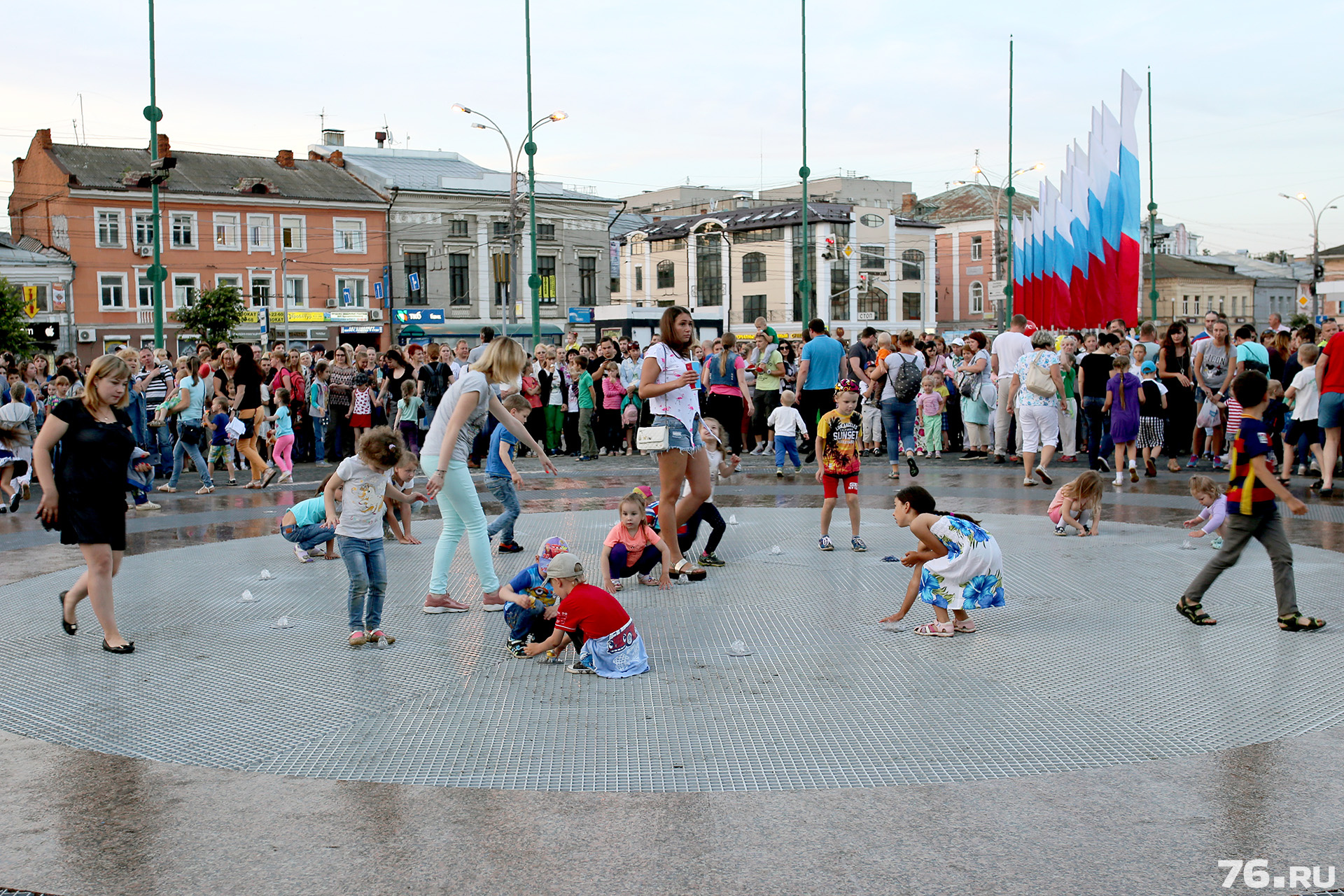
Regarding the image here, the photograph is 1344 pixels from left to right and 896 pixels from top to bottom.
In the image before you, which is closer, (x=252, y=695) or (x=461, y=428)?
(x=252, y=695)

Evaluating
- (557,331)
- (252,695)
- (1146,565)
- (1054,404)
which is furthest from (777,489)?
(557,331)

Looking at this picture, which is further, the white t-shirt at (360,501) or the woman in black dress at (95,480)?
the white t-shirt at (360,501)

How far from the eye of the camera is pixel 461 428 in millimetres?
7297

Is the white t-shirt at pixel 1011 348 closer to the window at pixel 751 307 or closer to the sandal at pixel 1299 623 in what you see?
the sandal at pixel 1299 623

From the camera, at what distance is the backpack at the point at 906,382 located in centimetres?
1477

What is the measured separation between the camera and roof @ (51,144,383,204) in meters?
51.1

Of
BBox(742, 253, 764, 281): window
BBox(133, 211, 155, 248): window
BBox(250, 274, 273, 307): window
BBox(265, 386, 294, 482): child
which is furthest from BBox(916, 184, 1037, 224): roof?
BBox(265, 386, 294, 482): child

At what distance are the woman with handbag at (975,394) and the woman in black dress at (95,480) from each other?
13.0m

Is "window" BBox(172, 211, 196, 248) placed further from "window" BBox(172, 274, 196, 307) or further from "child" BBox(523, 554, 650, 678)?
"child" BBox(523, 554, 650, 678)

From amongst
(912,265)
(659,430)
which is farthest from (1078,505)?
(912,265)

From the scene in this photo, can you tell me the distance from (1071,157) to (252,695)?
22.2m

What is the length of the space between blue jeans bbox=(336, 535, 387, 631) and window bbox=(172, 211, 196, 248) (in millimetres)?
51291

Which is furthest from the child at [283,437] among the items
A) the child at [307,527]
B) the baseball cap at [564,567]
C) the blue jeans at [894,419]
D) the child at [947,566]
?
the child at [947,566]

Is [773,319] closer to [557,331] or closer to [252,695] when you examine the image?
[557,331]
